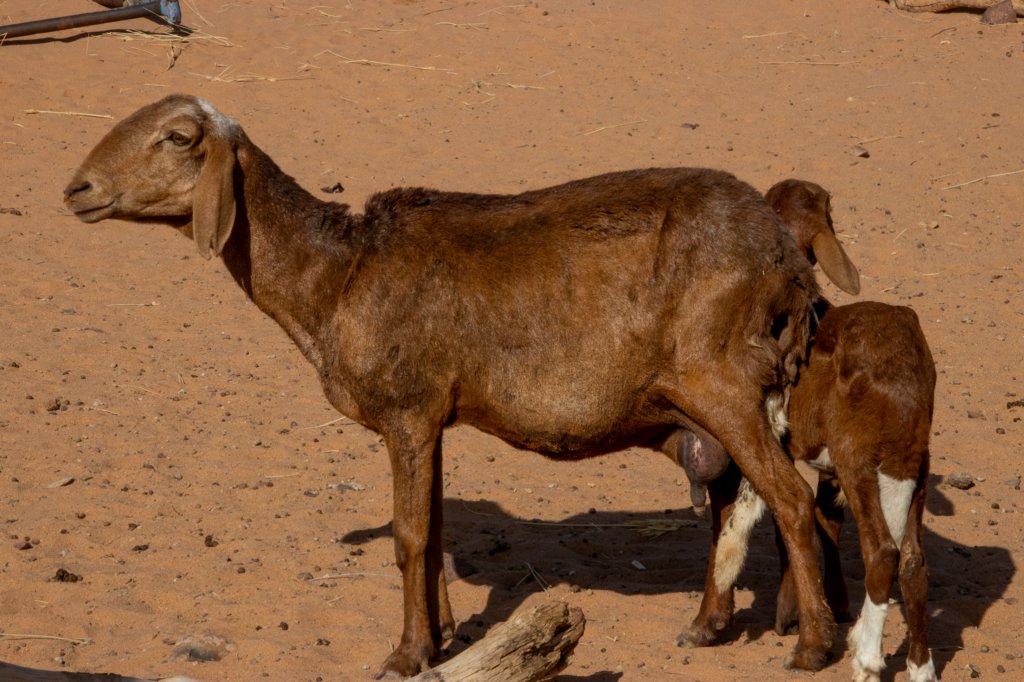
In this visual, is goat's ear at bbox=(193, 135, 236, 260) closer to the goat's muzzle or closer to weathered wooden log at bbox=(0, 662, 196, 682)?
the goat's muzzle

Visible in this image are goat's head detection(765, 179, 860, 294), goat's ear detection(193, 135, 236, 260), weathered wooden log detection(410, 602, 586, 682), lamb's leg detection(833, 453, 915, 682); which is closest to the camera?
weathered wooden log detection(410, 602, 586, 682)

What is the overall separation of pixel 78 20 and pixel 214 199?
10.7m

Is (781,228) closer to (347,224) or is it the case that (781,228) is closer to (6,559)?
(347,224)

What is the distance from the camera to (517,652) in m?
5.45

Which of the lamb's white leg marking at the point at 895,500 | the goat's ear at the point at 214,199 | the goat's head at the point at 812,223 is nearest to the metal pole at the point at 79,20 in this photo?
the goat's ear at the point at 214,199

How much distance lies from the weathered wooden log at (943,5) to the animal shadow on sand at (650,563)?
11117 mm

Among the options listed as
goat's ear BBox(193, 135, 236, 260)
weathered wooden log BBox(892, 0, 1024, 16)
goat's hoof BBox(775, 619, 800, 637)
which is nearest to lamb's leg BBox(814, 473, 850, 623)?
goat's hoof BBox(775, 619, 800, 637)

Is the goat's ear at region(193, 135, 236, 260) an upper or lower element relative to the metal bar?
lower

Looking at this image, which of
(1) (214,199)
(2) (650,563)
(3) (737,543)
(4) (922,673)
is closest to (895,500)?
(4) (922,673)

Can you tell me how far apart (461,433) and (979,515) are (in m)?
3.63

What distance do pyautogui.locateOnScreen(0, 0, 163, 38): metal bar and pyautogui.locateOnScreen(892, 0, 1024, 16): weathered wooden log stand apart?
10197 millimetres

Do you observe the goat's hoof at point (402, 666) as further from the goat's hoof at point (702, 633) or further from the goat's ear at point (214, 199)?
the goat's ear at point (214, 199)

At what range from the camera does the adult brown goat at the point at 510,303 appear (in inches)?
240

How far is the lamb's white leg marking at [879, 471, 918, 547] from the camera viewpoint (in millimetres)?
6090
